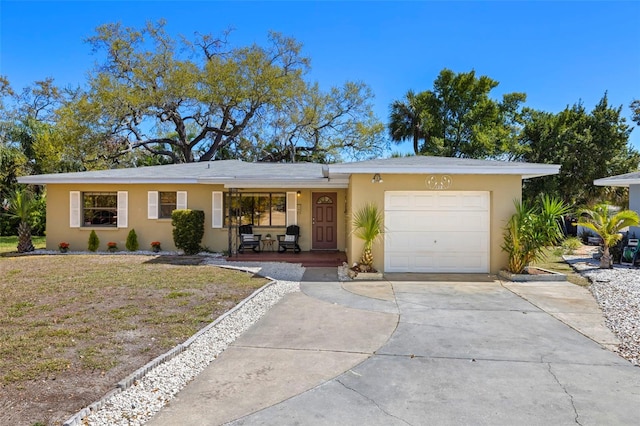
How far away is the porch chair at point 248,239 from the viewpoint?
43.8 feet

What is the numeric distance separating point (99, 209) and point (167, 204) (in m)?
2.59

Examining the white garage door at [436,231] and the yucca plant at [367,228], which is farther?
the white garage door at [436,231]

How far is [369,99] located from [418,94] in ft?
13.2

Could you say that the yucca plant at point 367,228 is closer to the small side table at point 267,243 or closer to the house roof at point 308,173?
the house roof at point 308,173

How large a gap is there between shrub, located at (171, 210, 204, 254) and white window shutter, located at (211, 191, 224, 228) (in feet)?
2.10

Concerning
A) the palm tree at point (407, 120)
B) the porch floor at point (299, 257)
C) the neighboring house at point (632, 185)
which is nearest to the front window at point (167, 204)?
the porch floor at point (299, 257)

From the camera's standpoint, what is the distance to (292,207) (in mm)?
14086

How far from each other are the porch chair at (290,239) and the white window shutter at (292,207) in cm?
28

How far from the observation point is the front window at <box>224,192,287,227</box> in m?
14.2

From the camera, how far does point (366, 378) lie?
13.2 ft

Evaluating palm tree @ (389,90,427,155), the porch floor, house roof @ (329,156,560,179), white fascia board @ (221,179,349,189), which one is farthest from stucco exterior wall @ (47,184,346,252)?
palm tree @ (389,90,427,155)

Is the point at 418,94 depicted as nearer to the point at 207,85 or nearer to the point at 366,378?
the point at 207,85

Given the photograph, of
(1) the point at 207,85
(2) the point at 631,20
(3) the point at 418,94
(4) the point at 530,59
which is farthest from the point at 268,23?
(2) the point at 631,20

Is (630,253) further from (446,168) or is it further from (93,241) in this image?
(93,241)
